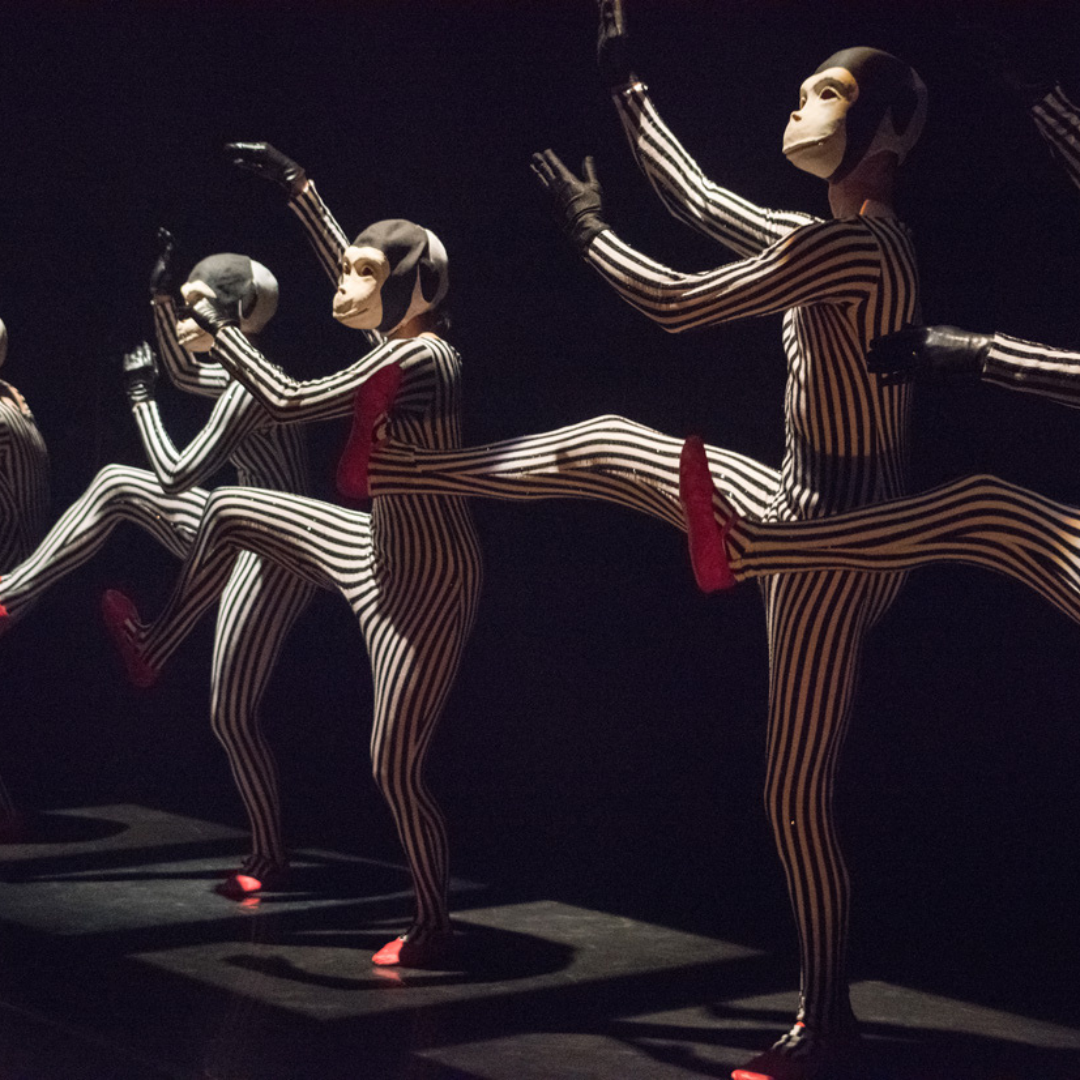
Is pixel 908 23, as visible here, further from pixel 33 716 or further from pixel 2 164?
pixel 33 716

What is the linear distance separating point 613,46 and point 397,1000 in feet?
7.19

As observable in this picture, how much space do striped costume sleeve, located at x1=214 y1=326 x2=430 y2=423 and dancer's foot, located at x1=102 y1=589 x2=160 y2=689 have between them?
2.45ft

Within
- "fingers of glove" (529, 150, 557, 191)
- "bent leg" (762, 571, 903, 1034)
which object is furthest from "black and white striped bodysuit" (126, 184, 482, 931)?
"bent leg" (762, 571, 903, 1034)

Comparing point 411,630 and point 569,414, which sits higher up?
point 569,414

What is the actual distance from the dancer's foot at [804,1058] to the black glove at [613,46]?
2032mm

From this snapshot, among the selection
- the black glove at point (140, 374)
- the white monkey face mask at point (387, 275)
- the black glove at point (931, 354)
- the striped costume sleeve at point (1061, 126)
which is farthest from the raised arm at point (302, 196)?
the striped costume sleeve at point (1061, 126)

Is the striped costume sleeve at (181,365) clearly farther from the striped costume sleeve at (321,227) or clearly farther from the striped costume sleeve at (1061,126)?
the striped costume sleeve at (1061,126)

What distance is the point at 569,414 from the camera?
5.29 meters

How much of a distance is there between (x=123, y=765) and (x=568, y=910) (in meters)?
2.70

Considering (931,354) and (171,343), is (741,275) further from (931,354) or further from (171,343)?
(171,343)

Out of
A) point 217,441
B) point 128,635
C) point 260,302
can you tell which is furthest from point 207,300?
point 128,635

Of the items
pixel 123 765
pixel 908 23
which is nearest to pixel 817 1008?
pixel 908 23

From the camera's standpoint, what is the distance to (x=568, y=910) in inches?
197

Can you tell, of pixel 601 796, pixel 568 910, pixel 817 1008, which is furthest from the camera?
pixel 601 796
